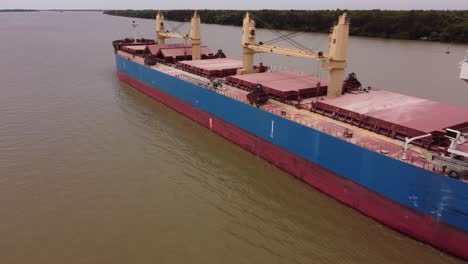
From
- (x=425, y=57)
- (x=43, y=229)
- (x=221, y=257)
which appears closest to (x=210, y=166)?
(x=221, y=257)

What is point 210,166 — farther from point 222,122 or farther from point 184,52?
point 184,52

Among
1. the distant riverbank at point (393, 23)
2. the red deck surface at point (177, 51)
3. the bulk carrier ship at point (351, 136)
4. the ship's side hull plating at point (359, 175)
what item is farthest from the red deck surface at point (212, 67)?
the distant riverbank at point (393, 23)

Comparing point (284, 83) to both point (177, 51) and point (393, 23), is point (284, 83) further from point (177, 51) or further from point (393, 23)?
point (393, 23)

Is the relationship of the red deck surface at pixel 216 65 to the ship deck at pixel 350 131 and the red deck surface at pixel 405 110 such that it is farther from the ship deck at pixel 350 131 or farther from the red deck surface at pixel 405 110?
Answer: the red deck surface at pixel 405 110

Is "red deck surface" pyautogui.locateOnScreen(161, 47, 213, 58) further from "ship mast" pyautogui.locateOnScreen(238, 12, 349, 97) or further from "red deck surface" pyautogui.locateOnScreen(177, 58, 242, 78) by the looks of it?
"ship mast" pyautogui.locateOnScreen(238, 12, 349, 97)

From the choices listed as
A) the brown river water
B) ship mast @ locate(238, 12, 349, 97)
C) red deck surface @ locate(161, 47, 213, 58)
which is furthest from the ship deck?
red deck surface @ locate(161, 47, 213, 58)

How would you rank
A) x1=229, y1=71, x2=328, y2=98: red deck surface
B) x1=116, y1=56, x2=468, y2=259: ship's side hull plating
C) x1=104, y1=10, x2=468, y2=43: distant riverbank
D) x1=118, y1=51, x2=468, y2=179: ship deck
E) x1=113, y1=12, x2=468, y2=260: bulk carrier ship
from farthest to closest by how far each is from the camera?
x1=104, y1=10, x2=468, y2=43: distant riverbank
x1=229, y1=71, x2=328, y2=98: red deck surface
x1=118, y1=51, x2=468, y2=179: ship deck
x1=113, y1=12, x2=468, y2=260: bulk carrier ship
x1=116, y1=56, x2=468, y2=259: ship's side hull plating
